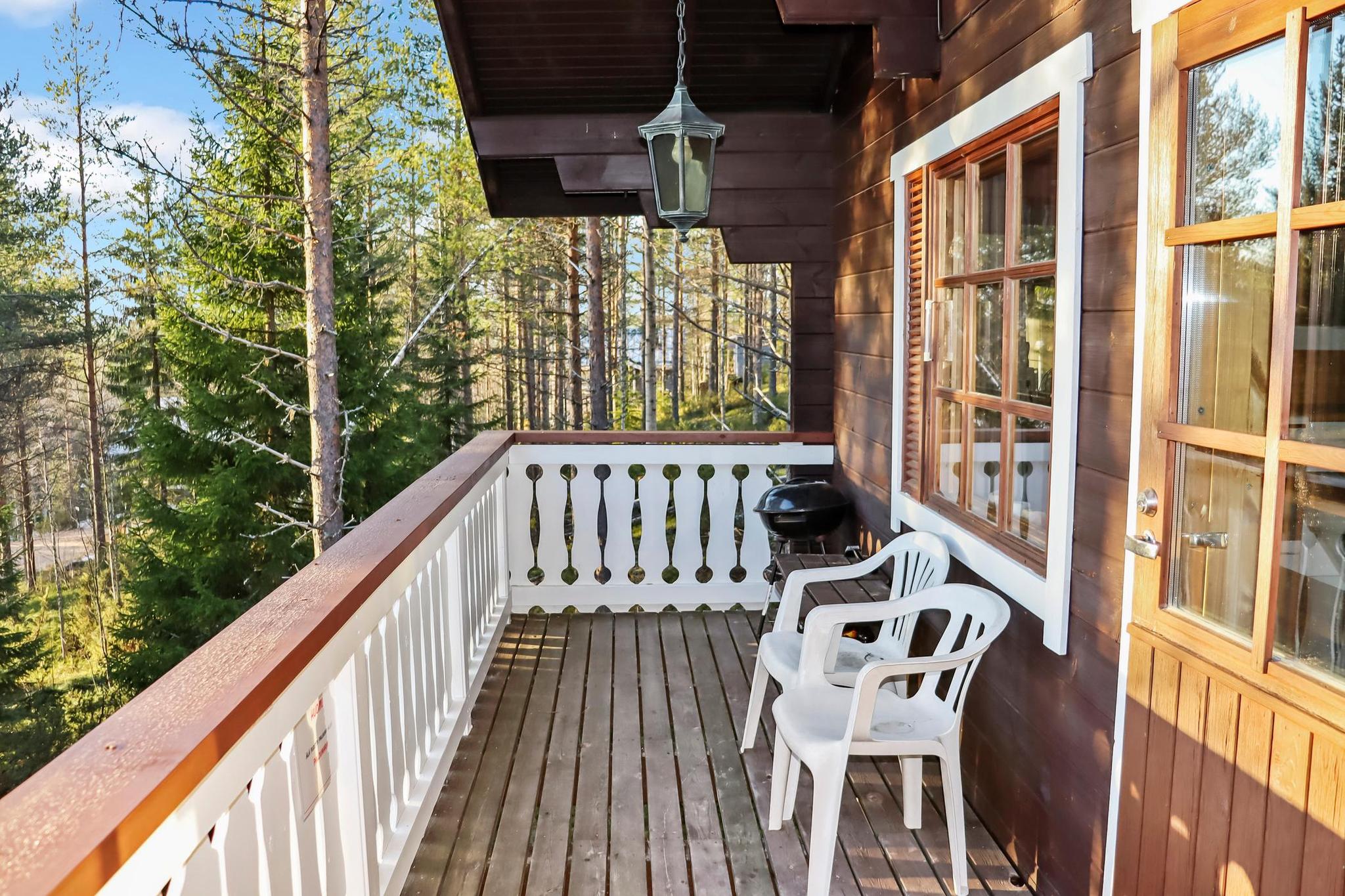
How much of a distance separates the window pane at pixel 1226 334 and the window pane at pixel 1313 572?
144mm

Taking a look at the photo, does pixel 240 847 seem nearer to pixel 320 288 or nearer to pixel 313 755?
pixel 313 755

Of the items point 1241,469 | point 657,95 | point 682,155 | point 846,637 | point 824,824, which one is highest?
point 657,95

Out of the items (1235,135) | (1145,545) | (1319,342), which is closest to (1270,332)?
(1319,342)

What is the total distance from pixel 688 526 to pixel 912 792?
2349 mm

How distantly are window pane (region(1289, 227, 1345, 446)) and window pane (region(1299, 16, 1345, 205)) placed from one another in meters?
0.07

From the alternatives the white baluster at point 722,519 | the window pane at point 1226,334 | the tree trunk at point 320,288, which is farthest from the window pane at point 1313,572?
the tree trunk at point 320,288

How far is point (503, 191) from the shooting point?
5.54 m

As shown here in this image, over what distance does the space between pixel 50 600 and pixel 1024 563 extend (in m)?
24.5

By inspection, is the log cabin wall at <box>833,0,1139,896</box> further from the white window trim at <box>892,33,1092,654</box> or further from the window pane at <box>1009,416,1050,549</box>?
the window pane at <box>1009,416,1050,549</box>

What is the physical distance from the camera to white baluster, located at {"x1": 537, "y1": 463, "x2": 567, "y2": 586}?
4812 millimetres

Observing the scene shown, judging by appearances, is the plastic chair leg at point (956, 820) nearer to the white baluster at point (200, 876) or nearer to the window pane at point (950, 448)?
the window pane at point (950, 448)

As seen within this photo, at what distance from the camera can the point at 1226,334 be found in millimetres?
1677

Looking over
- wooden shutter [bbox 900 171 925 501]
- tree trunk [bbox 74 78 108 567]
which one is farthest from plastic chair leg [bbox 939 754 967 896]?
tree trunk [bbox 74 78 108 567]

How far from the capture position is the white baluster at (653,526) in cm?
484
